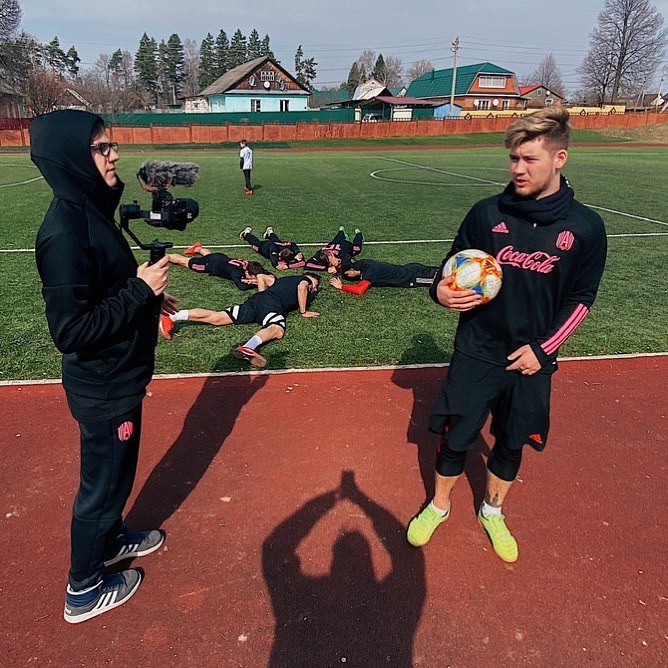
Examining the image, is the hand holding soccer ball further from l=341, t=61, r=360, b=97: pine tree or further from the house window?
l=341, t=61, r=360, b=97: pine tree

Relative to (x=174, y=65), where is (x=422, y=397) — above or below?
below

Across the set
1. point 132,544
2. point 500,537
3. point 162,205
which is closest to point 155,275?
point 162,205

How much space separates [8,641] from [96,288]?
6.49 ft

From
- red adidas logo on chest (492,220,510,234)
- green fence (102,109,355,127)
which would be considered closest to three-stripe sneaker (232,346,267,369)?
red adidas logo on chest (492,220,510,234)

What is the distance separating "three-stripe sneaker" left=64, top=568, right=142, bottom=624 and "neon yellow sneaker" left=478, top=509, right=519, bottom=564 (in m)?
2.25

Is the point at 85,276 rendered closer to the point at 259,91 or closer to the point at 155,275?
the point at 155,275

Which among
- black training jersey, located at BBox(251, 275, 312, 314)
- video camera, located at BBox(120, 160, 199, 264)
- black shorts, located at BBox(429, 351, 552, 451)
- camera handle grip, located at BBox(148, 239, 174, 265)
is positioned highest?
video camera, located at BBox(120, 160, 199, 264)

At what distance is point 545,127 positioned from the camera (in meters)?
2.67

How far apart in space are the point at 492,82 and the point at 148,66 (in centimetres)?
7534

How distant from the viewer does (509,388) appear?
10.3ft

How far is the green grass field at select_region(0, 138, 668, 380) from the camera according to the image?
Result: 616cm

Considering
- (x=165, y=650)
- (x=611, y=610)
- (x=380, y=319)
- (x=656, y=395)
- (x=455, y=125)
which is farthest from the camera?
(x=455, y=125)

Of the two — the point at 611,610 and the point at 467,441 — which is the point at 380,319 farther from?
the point at 611,610

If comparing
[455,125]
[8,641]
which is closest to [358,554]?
[8,641]
